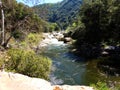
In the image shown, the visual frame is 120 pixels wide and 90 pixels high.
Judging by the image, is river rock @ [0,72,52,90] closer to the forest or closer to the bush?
the bush

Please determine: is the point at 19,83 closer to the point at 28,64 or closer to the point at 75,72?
the point at 28,64

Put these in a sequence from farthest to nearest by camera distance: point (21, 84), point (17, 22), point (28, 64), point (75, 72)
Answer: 1. point (17, 22)
2. point (75, 72)
3. point (28, 64)
4. point (21, 84)

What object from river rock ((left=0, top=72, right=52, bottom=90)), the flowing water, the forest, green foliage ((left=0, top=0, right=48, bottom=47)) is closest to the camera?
river rock ((left=0, top=72, right=52, bottom=90))

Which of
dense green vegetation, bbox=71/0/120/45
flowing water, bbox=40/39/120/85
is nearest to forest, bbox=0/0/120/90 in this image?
dense green vegetation, bbox=71/0/120/45

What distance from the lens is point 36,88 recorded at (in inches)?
343

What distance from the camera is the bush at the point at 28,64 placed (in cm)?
1706

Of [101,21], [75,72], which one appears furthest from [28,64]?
[101,21]

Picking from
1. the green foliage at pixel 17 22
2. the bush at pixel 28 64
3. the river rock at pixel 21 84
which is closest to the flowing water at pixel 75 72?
the bush at pixel 28 64

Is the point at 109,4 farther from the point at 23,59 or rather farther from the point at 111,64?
the point at 23,59

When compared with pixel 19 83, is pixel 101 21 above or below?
above

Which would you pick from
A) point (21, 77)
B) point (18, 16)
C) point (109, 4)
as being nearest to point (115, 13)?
point (109, 4)

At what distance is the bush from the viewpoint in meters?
17.1

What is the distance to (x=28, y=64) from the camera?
17609 mm

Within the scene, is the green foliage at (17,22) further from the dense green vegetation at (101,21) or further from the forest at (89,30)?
the dense green vegetation at (101,21)
